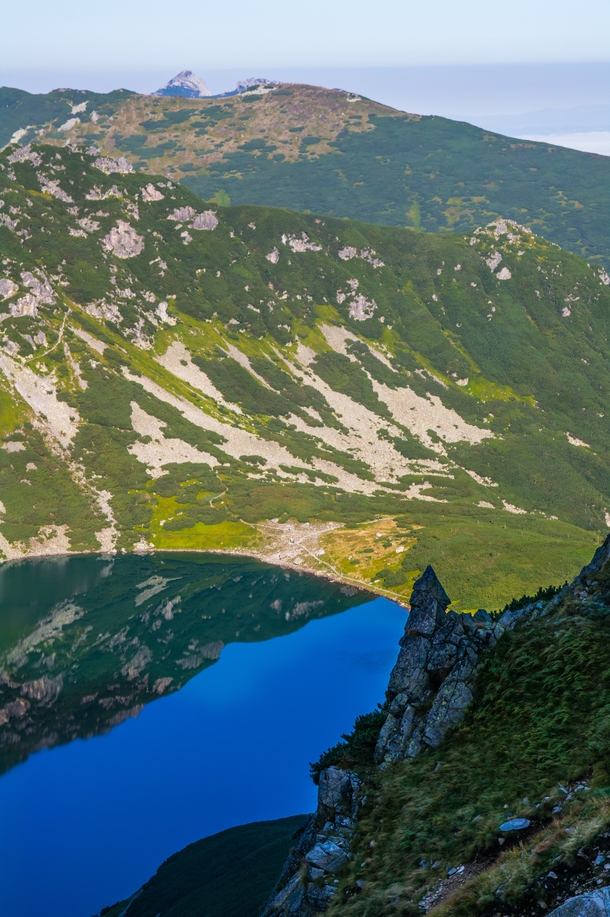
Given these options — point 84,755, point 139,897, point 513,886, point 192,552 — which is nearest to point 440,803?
point 513,886

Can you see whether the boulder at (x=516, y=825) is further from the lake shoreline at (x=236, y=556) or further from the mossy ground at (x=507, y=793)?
the lake shoreline at (x=236, y=556)

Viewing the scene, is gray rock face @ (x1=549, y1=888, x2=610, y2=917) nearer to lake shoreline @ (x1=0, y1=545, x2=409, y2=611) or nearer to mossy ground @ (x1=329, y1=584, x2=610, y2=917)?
mossy ground @ (x1=329, y1=584, x2=610, y2=917)

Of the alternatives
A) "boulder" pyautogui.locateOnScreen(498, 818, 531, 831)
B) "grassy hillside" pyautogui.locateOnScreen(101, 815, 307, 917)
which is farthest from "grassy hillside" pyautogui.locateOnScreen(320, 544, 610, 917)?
"grassy hillside" pyautogui.locateOnScreen(101, 815, 307, 917)

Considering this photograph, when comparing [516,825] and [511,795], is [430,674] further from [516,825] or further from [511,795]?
[516,825]

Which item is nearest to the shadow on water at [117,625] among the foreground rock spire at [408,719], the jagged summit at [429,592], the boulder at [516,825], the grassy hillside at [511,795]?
the foreground rock spire at [408,719]

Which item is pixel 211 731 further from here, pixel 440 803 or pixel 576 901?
pixel 576 901

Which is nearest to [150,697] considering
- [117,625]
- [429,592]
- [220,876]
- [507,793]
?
[117,625]
